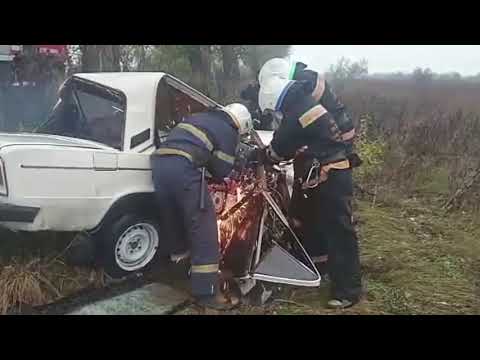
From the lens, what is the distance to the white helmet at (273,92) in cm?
415

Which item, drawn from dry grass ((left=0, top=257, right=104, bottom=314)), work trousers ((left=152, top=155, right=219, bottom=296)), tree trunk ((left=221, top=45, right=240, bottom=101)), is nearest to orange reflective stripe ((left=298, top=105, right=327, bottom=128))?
work trousers ((left=152, top=155, right=219, bottom=296))

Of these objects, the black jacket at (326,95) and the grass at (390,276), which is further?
the black jacket at (326,95)

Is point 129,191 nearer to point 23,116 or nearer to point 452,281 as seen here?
point 452,281

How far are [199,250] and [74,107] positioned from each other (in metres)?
2.00

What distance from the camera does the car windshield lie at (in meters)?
4.33

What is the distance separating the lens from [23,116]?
27.9 ft

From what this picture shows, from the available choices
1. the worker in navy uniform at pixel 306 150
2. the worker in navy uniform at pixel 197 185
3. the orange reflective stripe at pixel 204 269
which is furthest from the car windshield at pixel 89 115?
the worker in navy uniform at pixel 306 150

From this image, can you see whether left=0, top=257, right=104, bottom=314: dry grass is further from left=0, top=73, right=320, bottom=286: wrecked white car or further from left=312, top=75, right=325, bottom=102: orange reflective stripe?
left=312, top=75, right=325, bottom=102: orange reflective stripe

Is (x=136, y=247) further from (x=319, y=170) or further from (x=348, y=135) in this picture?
(x=348, y=135)

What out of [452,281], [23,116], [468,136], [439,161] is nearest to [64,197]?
[452,281]

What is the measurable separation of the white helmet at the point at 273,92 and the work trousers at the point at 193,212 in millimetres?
911

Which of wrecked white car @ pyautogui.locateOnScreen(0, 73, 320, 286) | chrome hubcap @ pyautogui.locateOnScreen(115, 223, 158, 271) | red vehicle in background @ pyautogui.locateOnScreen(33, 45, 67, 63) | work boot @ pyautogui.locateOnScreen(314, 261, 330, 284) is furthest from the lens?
red vehicle in background @ pyautogui.locateOnScreen(33, 45, 67, 63)

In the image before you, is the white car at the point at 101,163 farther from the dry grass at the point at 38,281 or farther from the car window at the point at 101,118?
the dry grass at the point at 38,281

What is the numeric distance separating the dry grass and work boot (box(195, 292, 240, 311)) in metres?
0.90
